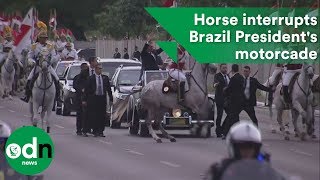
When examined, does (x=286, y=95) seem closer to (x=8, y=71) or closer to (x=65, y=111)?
(x=65, y=111)

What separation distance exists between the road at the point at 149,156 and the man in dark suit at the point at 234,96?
0.62 meters

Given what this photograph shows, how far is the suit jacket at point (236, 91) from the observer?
86.4 feet

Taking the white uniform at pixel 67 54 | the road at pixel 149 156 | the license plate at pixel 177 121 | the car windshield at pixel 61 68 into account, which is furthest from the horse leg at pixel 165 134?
the white uniform at pixel 67 54

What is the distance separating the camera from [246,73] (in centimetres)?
2688

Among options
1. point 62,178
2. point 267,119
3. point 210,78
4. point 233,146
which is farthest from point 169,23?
point 233,146

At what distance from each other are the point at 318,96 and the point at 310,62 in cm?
400

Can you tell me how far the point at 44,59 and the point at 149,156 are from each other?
5.37m

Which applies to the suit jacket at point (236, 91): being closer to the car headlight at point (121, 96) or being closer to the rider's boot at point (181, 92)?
the rider's boot at point (181, 92)

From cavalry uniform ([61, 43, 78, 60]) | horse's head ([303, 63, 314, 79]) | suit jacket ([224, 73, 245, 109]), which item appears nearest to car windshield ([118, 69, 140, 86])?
suit jacket ([224, 73, 245, 109])

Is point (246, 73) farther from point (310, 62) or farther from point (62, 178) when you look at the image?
point (62, 178)

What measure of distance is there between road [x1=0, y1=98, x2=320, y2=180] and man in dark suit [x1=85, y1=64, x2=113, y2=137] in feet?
1.36

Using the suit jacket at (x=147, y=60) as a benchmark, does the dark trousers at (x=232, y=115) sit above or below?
below

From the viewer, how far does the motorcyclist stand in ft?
26.5

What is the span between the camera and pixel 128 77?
102 feet
